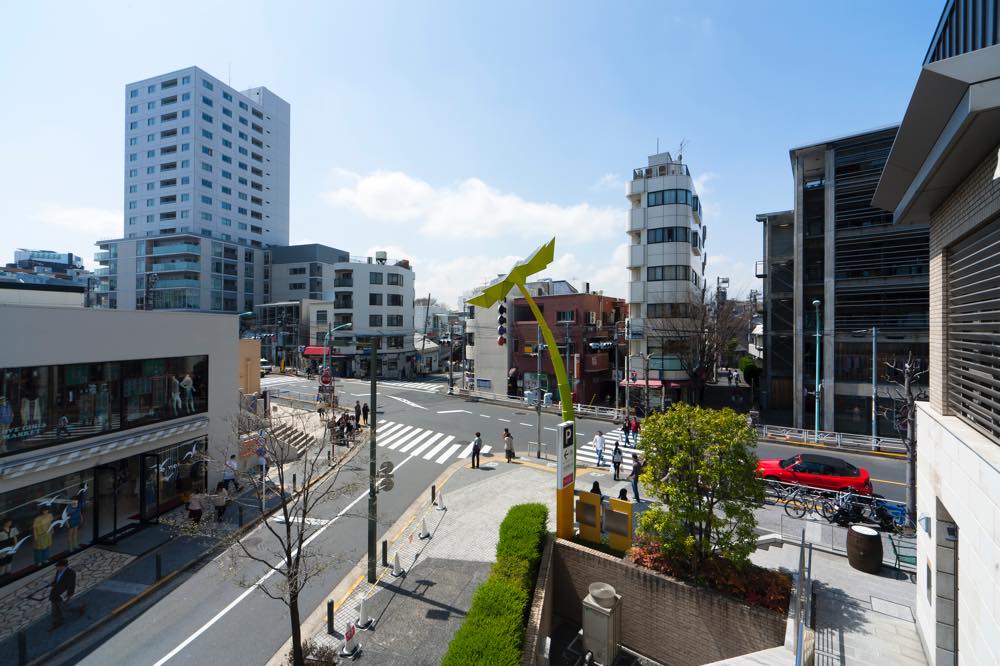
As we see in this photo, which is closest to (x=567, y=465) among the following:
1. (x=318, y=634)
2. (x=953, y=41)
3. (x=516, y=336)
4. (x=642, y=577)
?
(x=642, y=577)

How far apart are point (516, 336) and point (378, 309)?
25951 millimetres

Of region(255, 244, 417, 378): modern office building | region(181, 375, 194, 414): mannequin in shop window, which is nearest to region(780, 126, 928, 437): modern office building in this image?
region(181, 375, 194, 414): mannequin in shop window

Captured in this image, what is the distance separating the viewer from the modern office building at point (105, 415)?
13.0 meters

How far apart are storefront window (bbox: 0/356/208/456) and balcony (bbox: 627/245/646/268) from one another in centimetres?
2957

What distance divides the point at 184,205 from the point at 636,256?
68520 mm

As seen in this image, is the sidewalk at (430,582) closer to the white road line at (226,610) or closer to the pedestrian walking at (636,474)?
the white road line at (226,610)

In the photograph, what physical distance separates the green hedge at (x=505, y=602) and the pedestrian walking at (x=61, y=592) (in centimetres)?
960

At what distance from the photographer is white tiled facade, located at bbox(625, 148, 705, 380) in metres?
36.1

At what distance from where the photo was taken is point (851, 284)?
30.2 meters

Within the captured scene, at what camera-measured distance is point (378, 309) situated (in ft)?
208

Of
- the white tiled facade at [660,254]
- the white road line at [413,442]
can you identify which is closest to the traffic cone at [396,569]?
the white road line at [413,442]

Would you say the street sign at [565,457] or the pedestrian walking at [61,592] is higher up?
the street sign at [565,457]

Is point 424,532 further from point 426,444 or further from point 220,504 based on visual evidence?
point 426,444

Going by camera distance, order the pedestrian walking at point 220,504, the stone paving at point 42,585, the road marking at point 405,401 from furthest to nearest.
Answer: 1. the road marking at point 405,401
2. the pedestrian walking at point 220,504
3. the stone paving at point 42,585
